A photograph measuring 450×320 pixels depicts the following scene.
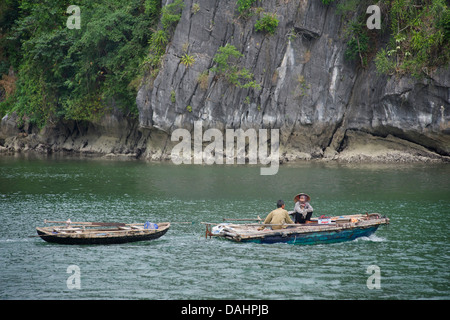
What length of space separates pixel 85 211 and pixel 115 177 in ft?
33.2

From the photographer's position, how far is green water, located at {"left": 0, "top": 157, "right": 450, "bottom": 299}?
1363 cm

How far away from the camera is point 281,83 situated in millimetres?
41281

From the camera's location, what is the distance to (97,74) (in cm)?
4609

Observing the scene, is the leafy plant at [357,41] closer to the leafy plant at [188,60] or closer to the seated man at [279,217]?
the leafy plant at [188,60]

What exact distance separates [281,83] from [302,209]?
2366cm

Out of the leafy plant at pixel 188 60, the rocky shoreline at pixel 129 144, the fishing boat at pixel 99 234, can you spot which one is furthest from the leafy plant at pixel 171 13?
the fishing boat at pixel 99 234

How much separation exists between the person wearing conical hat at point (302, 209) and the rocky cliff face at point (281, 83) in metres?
22.8

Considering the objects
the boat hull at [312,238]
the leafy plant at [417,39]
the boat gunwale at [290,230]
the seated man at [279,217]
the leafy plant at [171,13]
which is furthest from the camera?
the leafy plant at [171,13]

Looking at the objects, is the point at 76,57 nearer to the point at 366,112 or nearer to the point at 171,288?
the point at 366,112

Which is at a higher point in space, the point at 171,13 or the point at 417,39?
the point at 171,13

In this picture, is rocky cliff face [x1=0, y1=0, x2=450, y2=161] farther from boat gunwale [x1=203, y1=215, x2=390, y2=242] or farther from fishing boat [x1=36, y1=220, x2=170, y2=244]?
fishing boat [x1=36, y1=220, x2=170, y2=244]

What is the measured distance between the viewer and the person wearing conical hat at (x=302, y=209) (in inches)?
743

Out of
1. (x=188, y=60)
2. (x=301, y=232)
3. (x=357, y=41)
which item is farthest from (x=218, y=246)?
(x=357, y=41)

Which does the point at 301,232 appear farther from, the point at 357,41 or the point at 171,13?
the point at 171,13
